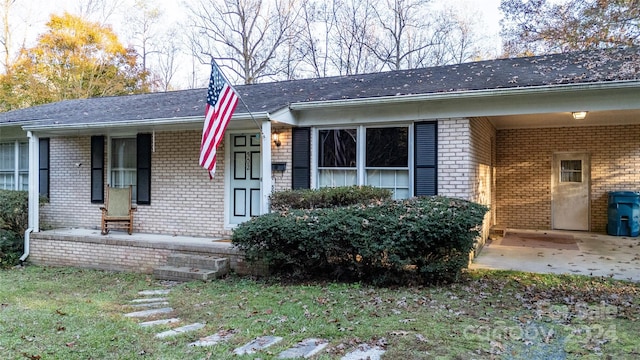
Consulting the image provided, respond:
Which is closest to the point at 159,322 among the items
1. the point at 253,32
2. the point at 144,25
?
the point at 253,32

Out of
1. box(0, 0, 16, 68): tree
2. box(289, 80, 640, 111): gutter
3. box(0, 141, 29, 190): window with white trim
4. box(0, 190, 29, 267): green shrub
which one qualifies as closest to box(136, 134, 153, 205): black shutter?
box(0, 190, 29, 267): green shrub

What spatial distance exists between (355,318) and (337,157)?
392cm

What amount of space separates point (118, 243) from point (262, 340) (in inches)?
201

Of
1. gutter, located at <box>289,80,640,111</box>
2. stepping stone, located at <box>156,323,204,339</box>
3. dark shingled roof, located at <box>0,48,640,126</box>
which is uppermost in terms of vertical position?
dark shingled roof, located at <box>0,48,640,126</box>

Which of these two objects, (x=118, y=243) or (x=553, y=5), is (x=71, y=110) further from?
(x=553, y=5)

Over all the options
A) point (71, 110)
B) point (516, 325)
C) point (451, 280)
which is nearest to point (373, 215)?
point (451, 280)

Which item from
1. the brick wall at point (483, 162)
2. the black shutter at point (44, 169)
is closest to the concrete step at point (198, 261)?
the brick wall at point (483, 162)

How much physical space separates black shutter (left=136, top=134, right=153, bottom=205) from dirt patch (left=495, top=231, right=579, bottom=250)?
7.20 meters

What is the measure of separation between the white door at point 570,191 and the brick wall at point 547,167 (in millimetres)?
147

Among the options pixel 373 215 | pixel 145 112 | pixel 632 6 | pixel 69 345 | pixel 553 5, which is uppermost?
pixel 553 5

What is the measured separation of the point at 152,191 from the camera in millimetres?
9133

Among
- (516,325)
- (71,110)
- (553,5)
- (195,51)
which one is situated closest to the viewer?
(516,325)

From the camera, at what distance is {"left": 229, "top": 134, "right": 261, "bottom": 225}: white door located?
852 centimetres

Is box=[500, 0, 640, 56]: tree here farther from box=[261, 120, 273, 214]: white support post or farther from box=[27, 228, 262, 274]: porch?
box=[27, 228, 262, 274]: porch
